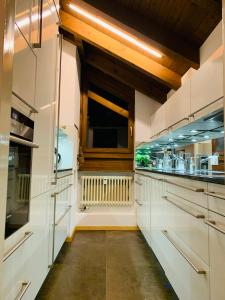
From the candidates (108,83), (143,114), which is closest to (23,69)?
(143,114)

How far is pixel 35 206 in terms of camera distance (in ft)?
4.89

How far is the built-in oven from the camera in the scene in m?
1.06

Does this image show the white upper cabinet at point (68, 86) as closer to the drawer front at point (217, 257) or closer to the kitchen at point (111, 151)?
the kitchen at point (111, 151)

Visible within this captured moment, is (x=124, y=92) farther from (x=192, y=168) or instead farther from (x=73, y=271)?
(x=73, y=271)

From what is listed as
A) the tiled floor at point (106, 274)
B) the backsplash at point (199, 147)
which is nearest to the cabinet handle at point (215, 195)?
the backsplash at point (199, 147)

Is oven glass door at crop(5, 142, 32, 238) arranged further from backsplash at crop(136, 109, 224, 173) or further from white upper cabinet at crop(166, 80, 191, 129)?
white upper cabinet at crop(166, 80, 191, 129)

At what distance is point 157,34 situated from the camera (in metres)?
2.74

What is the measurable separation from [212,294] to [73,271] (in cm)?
153

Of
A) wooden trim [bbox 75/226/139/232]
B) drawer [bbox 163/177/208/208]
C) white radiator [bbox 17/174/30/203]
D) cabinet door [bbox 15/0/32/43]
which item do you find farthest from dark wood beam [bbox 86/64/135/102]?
white radiator [bbox 17/174/30/203]

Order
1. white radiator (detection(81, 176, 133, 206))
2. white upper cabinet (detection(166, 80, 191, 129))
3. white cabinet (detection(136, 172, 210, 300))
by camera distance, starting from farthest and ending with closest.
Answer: white radiator (detection(81, 176, 133, 206)) → white upper cabinet (detection(166, 80, 191, 129)) → white cabinet (detection(136, 172, 210, 300))

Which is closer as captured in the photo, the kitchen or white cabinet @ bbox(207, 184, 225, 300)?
white cabinet @ bbox(207, 184, 225, 300)

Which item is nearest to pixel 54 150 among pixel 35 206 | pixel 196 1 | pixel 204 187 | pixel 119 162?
pixel 35 206

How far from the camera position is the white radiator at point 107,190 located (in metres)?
3.94

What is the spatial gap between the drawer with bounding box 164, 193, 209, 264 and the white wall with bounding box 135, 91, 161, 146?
2.29 m
